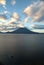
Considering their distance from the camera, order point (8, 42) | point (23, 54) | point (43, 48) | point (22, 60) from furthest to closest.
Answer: point (8, 42), point (43, 48), point (23, 54), point (22, 60)

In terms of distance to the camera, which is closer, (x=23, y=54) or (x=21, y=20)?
(x=23, y=54)

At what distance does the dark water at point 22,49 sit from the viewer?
78.2 inches

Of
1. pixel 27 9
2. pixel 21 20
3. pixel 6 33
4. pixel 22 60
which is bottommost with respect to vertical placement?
pixel 22 60

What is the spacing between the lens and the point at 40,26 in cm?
258

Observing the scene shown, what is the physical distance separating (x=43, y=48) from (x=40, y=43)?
0.14 meters

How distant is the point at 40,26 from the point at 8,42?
0.58 m

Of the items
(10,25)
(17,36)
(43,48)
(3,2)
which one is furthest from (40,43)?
(3,2)

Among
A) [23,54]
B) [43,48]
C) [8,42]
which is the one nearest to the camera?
[23,54]

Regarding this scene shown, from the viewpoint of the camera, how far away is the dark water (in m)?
1.99

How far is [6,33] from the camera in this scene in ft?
8.32

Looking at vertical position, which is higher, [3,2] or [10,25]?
[3,2]

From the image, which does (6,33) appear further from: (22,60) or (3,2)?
(22,60)

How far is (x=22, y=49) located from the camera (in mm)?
2332

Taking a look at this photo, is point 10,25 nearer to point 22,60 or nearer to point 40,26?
point 40,26
